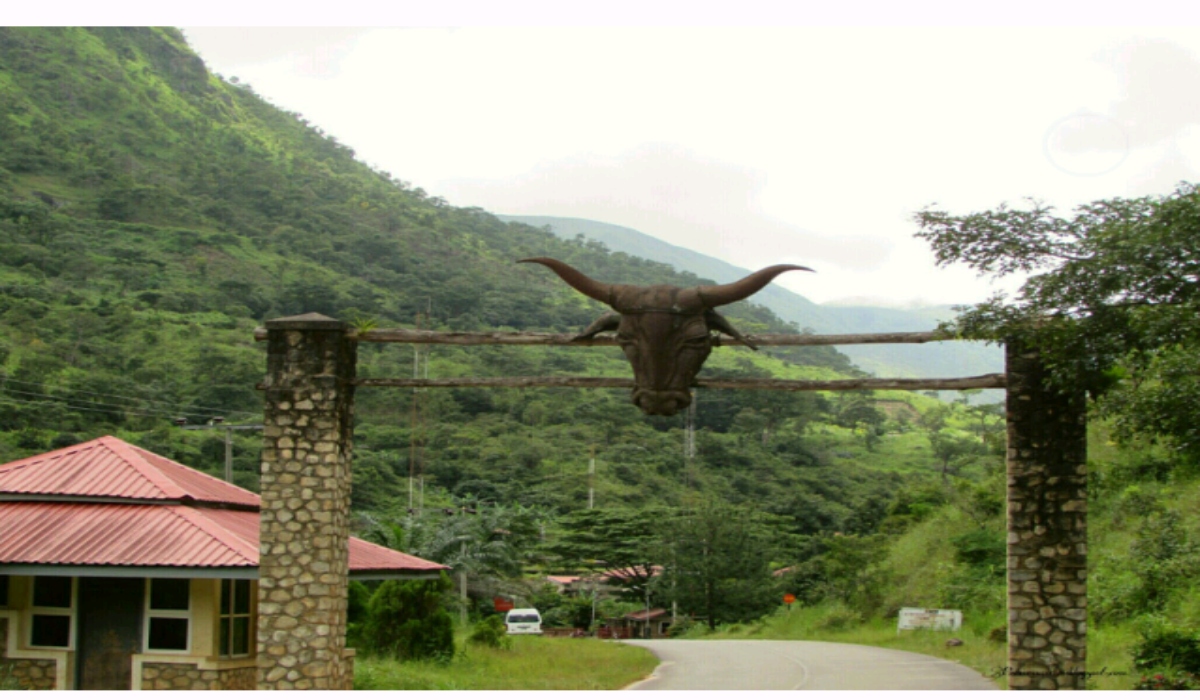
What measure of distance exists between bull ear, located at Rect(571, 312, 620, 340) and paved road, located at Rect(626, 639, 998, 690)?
5743 millimetres

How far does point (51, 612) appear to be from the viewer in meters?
12.2

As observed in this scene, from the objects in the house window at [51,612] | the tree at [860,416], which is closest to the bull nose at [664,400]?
the house window at [51,612]

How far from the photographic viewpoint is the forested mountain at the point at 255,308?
4153 cm

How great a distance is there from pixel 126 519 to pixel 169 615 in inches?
42.2

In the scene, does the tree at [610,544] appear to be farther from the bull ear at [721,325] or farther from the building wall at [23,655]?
the bull ear at [721,325]

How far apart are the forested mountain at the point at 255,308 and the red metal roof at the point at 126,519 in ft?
45.7

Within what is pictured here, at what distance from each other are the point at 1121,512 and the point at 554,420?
116 ft

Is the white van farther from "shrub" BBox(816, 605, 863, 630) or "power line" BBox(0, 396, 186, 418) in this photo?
"power line" BBox(0, 396, 186, 418)

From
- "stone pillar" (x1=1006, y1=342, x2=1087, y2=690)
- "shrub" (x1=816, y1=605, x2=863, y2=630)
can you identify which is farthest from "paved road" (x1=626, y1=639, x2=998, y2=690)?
"shrub" (x1=816, y1=605, x2=863, y2=630)

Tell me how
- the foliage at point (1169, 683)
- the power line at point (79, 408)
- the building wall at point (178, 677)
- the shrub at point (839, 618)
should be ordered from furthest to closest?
the power line at point (79, 408) → the shrub at point (839, 618) → the building wall at point (178, 677) → the foliage at point (1169, 683)

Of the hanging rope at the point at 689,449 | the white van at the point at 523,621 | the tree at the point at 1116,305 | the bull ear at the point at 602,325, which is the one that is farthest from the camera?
the hanging rope at the point at 689,449

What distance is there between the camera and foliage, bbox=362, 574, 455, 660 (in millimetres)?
16469

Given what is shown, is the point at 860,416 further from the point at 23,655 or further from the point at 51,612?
the point at 23,655

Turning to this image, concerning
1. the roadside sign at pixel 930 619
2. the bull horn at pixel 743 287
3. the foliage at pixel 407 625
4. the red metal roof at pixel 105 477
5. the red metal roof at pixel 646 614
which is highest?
the bull horn at pixel 743 287
